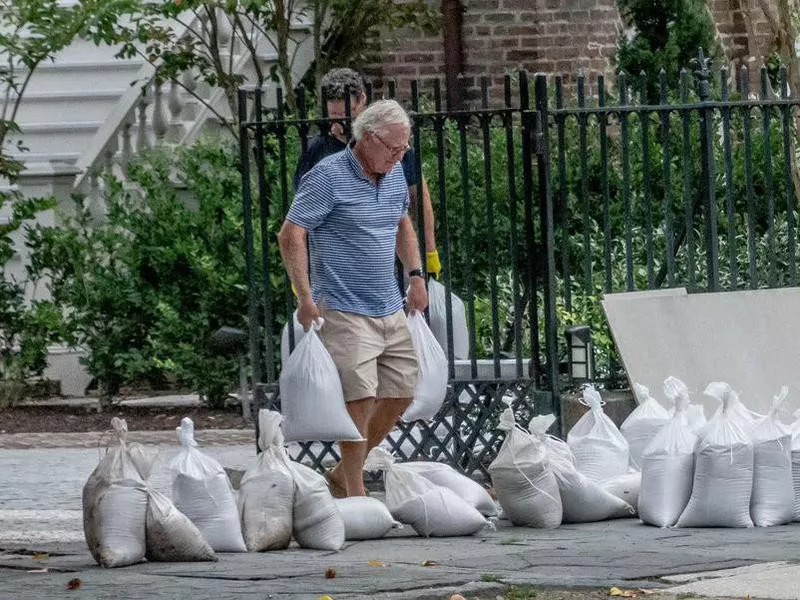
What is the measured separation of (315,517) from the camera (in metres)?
7.86

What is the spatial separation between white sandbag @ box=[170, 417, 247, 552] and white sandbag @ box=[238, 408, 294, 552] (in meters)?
0.06

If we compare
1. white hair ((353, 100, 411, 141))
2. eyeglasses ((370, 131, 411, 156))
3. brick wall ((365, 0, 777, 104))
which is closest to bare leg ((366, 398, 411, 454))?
eyeglasses ((370, 131, 411, 156))

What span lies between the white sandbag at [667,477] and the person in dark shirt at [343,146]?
1464mm

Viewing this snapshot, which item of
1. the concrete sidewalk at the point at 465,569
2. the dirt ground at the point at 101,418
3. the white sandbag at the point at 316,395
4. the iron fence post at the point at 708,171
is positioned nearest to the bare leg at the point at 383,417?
the white sandbag at the point at 316,395

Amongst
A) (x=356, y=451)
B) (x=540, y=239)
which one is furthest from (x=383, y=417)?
(x=540, y=239)

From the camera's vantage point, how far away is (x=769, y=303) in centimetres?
1058

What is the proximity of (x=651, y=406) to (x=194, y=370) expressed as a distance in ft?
14.7

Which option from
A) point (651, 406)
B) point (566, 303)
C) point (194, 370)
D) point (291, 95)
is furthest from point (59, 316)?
point (651, 406)

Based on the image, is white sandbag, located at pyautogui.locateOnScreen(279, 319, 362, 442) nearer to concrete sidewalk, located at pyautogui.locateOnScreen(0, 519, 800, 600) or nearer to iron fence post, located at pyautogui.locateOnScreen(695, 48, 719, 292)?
concrete sidewalk, located at pyautogui.locateOnScreen(0, 519, 800, 600)

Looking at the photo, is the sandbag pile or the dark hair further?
the dark hair

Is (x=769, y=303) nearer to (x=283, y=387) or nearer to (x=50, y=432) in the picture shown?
(x=283, y=387)

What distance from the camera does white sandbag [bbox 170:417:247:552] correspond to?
772 cm

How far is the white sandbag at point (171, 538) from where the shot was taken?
7.45m

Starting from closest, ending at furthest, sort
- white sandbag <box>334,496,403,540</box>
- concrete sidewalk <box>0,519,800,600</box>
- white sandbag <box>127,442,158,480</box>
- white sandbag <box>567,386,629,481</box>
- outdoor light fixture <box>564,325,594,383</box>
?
concrete sidewalk <box>0,519,800,600</box> < white sandbag <box>127,442,158,480</box> < white sandbag <box>334,496,403,540</box> < white sandbag <box>567,386,629,481</box> < outdoor light fixture <box>564,325,594,383</box>
